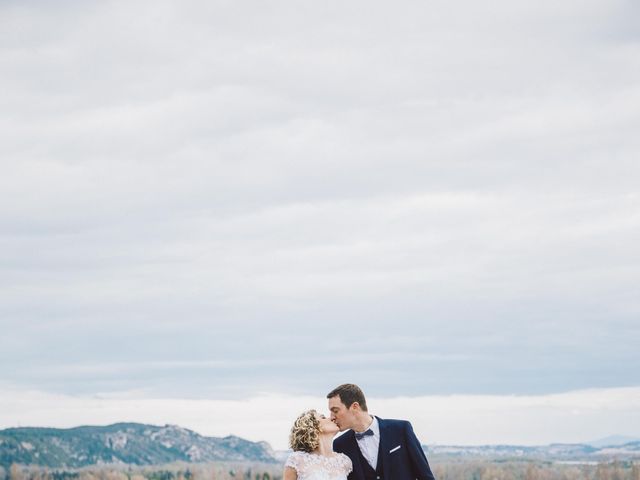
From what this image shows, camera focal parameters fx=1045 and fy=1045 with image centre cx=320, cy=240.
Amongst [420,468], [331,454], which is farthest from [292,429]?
[420,468]

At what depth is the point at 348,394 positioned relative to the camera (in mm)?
18625

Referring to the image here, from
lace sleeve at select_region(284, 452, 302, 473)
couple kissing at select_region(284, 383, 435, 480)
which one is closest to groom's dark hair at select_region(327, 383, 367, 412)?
couple kissing at select_region(284, 383, 435, 480)

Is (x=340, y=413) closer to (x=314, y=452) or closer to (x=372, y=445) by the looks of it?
(x=314, y=452)

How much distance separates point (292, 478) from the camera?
64.5ft

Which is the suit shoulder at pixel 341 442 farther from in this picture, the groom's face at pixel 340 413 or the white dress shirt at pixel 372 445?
the groom's face at pixel 340 413

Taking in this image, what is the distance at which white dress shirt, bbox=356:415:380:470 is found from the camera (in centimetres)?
1947

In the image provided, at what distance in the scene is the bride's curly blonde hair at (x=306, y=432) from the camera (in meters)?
19.1

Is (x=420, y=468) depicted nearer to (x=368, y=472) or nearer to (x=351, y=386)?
(x=368, y=472)

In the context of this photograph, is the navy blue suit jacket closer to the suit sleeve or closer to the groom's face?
the suit sleeve

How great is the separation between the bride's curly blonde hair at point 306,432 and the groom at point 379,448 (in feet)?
1.41

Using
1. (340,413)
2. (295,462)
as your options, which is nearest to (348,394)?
(340,413)

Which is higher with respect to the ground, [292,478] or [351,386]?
[351,386]

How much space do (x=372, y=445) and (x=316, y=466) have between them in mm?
1134

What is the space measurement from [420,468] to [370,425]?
123 centimetres
